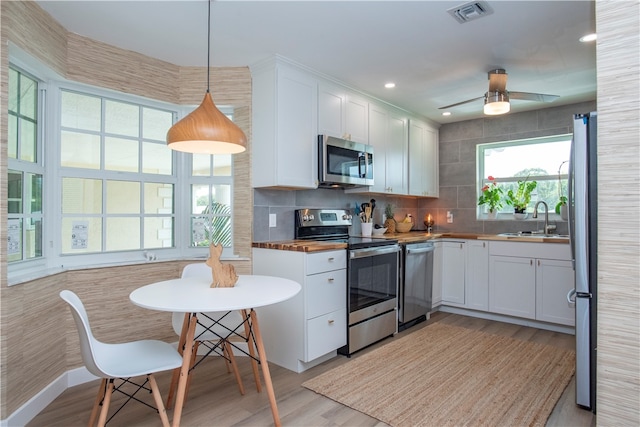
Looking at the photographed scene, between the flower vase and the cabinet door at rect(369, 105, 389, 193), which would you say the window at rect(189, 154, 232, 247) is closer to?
the cabinet door at rect(369, 105, 389, 193)

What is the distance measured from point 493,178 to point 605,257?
11.9ft

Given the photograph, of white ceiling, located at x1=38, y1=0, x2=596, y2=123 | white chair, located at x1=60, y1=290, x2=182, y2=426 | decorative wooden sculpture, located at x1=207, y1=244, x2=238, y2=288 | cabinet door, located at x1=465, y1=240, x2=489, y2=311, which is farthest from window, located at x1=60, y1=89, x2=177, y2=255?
cabinet door, located at x1=465, y1=240, x2=489, y2=311

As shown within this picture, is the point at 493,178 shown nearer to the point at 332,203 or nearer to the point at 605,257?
the point at 332,203

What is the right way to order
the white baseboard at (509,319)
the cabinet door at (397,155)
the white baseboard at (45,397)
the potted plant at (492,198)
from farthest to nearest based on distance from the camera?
the potted plant at (492,198)
the cabinet door at (397,155)
the white baseboard at (509,319)
the white baseboard at (45,397)

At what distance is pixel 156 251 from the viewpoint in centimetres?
302

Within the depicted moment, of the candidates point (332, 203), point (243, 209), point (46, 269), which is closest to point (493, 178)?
point (332, 203)

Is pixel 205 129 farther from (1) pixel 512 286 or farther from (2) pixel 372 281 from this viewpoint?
(1) pixel 512 286

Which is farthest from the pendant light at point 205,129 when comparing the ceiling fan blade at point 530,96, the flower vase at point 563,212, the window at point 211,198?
the flower vase at point 563,212

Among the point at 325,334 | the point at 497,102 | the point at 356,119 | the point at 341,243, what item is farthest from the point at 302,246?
the point at 497,102

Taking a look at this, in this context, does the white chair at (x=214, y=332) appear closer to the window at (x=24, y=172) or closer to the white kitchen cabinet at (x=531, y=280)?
the window at (x=24, y=172)

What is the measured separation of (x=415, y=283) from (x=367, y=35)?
236 centimetres

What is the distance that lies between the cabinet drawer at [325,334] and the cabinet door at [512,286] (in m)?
1.90

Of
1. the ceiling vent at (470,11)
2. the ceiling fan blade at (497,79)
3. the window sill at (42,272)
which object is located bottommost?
the window sill at (42,272)

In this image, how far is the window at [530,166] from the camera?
4242mm
